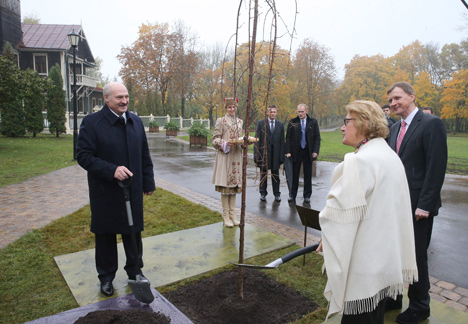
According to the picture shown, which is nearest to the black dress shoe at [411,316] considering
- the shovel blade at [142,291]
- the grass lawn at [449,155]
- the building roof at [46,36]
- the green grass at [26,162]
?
the shovel blade at [142,291]

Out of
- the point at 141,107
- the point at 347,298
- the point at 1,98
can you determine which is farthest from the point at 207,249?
the point at 141,107

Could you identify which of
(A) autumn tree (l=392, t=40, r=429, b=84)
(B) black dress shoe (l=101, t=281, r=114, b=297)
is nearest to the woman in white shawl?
(B) black dress shoe (l=101, t=281, r=114, b=297)

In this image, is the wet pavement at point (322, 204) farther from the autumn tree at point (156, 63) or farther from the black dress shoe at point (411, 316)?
the autumn tree at point (156, 63)

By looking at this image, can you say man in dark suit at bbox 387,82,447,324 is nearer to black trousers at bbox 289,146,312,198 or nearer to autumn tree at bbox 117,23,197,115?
black trousers at bbox 289,146,312,198

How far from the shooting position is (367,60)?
173 ft

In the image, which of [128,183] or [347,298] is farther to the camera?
[128,183]

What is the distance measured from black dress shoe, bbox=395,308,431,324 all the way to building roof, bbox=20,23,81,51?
129ft

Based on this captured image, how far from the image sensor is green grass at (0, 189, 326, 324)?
124 inches

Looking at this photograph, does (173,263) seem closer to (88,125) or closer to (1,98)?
(88,125)

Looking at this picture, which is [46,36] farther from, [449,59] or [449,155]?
[449,59]

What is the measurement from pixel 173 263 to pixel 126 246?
0.82 meters

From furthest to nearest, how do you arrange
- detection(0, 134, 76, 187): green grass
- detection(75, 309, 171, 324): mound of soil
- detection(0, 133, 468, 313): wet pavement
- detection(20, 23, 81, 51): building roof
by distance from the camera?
detection(20, 23, 81, 51): building roof, detection(0, 134, 76, 187): green grass, detection(0, 133, 468, 313): wet pavement, detection(75, 309, 171, 324): mound of soil

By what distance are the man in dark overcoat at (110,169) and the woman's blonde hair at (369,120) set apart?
2.07 metres

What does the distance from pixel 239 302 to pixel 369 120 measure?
2.17 m
